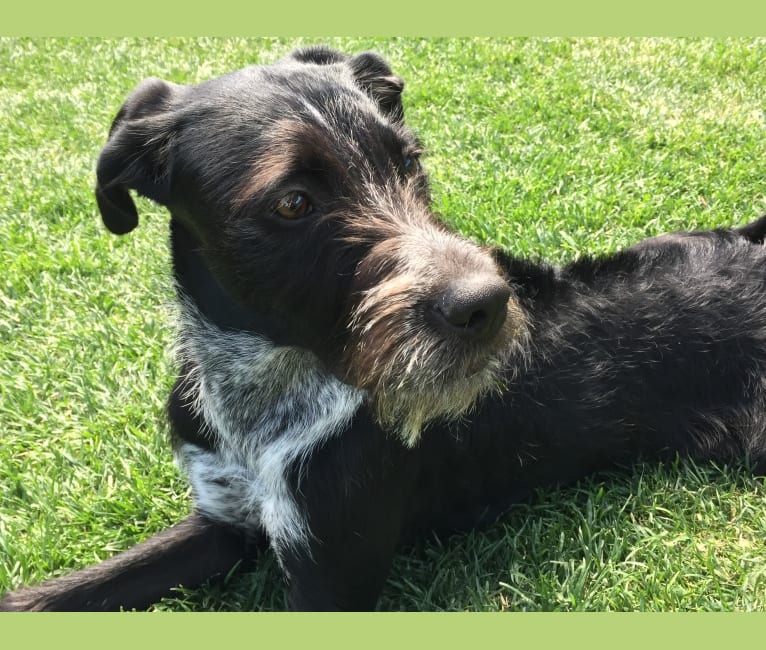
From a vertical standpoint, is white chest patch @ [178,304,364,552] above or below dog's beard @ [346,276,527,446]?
below

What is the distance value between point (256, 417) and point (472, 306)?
128cm

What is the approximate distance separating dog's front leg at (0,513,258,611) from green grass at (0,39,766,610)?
0.40ft

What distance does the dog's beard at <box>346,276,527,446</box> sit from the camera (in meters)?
2.37

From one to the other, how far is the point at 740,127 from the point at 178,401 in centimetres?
563

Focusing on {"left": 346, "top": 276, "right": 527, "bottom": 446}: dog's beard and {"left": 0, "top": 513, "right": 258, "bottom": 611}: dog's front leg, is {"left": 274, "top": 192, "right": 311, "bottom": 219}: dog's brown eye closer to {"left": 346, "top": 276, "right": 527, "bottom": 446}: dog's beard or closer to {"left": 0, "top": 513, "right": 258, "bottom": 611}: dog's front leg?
{"left": 346, "top": 276, "right": 527, "bottom": 446}: dog's beard

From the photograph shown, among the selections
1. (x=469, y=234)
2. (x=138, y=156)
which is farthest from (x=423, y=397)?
(x=469, y=234)

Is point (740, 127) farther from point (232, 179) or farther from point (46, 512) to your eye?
point (46, 512)

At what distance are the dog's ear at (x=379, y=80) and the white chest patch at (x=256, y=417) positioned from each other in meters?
1.22

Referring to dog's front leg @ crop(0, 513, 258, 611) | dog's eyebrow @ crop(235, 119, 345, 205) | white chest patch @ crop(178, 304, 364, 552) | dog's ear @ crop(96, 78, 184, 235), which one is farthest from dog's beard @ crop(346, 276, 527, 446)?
dog's front leg @ crop(0, 513, 258, 611)

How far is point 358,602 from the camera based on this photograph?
2.99 metres

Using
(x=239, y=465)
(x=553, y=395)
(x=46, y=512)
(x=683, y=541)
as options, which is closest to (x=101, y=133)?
(x=46, y=512)

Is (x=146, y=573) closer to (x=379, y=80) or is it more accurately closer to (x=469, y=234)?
(x=379, y=80)

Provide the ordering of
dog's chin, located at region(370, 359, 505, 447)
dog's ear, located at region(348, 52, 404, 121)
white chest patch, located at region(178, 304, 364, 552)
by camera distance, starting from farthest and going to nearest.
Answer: dog's ear, located at region(348, 52, 404, 121)
white chest patch, located at region(178, 304, 364, 552)
dog's chin, located at region(370, 359, 505, 447)

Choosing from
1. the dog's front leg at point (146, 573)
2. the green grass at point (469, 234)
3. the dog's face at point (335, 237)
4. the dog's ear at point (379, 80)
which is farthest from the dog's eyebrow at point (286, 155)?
the dog's front leg at point (146, 573)
